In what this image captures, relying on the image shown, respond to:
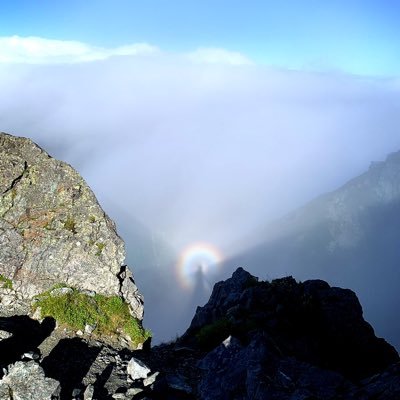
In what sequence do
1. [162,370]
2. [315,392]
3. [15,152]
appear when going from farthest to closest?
1. [15,152]
2. [162,370]
3. [315,392]

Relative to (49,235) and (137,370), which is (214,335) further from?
(49,235)

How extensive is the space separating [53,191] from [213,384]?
56.2 feet

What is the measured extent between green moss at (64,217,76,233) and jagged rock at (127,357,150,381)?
10905mm

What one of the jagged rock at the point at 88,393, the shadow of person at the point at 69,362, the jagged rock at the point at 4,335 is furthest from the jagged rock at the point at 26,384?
the jagged rock at the point at 4,335

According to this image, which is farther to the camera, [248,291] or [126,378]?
[248,291]

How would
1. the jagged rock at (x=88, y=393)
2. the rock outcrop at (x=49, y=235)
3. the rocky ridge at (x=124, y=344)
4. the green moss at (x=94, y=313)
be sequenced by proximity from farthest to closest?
the rock outcrop at (x=49, y=235) < the green moss at (x=94, y=313) < the jagged rock at (x=88, y=393) < the rocky ridge at (x=124, y=344)

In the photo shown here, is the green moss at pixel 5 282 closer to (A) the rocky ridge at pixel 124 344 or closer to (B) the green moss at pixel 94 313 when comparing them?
(A) the rocky ridge at pixel 124 344

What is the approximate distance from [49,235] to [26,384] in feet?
40.5

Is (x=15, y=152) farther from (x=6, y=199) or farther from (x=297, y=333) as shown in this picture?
(x=297, y=333)

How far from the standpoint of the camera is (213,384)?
53.8 ft

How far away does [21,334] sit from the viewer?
19891mm

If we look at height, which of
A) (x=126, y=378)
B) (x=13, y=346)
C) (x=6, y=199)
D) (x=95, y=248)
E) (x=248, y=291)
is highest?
(x=6, y=199)

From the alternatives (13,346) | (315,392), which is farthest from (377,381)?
(13,346)

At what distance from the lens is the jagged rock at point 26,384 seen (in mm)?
13805
